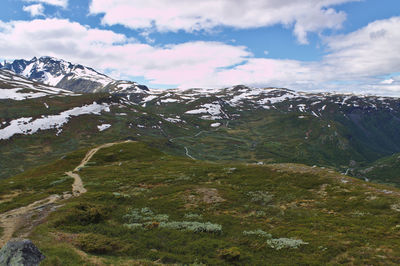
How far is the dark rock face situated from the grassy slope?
919 millimetres

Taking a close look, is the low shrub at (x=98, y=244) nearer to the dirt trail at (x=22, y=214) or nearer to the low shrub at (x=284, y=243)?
the dirt trail at (x=22, y=214)

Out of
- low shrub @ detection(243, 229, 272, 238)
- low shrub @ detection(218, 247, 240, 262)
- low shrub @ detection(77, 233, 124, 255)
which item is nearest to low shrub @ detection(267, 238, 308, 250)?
low shrub @ detection(243, 229, 272, 238)

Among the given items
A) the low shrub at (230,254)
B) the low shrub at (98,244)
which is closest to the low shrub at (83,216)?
the low shrub at (98,244)

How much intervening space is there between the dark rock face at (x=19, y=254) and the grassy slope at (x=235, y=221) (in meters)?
0.92

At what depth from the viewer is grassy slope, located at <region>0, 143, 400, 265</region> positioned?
1964 cm

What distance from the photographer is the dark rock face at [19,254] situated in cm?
1599

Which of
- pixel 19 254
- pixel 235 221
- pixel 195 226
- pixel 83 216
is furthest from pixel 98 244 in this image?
pixel 235 221

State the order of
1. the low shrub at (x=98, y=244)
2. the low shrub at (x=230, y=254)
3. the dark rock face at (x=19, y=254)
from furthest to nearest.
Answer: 1. the low shrub at (x=98, y=244)
2. the low shrub at (x=230, y=254)
3. the dark rock face at (x=19, y=254)

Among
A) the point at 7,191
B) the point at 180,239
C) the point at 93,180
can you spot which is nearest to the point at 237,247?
the point at 180,239

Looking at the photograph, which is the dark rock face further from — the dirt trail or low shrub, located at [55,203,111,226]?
low shrub, located at [55,203,111,226]

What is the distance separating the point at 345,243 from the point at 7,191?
199ft

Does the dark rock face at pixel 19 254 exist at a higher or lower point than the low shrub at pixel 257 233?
higher

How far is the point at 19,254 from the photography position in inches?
634

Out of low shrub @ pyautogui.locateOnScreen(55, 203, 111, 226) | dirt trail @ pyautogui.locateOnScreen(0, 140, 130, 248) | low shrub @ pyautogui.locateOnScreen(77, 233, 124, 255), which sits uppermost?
low shrub @ pyautogui.locateOnScreen(77, 233, 124, 255)
